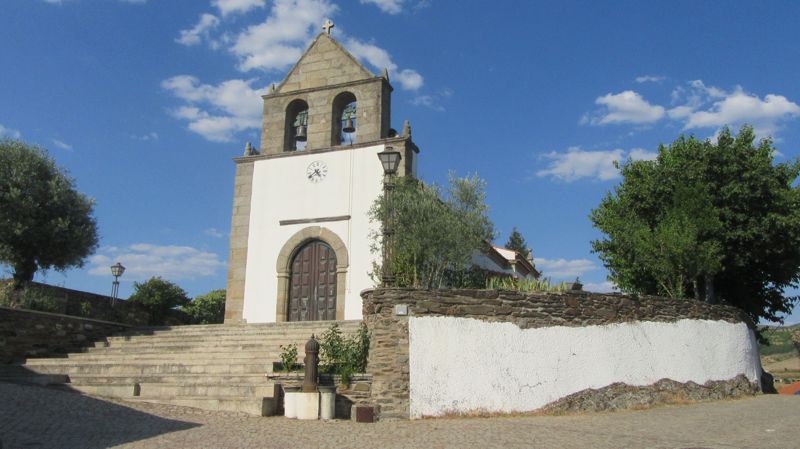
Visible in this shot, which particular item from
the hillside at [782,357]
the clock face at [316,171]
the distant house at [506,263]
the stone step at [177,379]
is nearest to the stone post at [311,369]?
the stone step at [177,379]

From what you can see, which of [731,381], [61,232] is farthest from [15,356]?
[731,381]

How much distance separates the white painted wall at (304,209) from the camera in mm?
19047

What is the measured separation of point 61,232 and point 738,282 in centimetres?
2031

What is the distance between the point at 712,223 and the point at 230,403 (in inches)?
503

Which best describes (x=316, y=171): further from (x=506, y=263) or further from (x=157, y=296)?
(x=506, y=263)

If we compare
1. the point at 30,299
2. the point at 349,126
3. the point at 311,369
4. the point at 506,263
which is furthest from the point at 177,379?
the point at 506,263

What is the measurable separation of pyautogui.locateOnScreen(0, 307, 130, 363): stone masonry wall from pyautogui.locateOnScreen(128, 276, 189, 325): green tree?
3.59 meters

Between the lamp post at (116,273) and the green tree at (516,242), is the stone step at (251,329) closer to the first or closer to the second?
the lamp post at (116,273)

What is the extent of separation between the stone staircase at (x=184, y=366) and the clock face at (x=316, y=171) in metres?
5.18

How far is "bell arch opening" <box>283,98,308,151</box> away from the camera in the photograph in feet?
69.0

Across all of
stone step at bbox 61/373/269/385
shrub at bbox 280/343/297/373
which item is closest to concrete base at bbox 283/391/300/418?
stone step at bbox 61/373/269/385

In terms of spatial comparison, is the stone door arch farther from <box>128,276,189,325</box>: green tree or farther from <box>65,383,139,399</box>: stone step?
<box>65,383,139,399</box>: stone step

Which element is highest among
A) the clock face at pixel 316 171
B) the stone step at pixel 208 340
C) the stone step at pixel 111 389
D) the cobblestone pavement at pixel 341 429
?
the clock face at pixel 316 171

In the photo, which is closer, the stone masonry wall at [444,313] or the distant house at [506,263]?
the stone masonry wall at [444,313]
